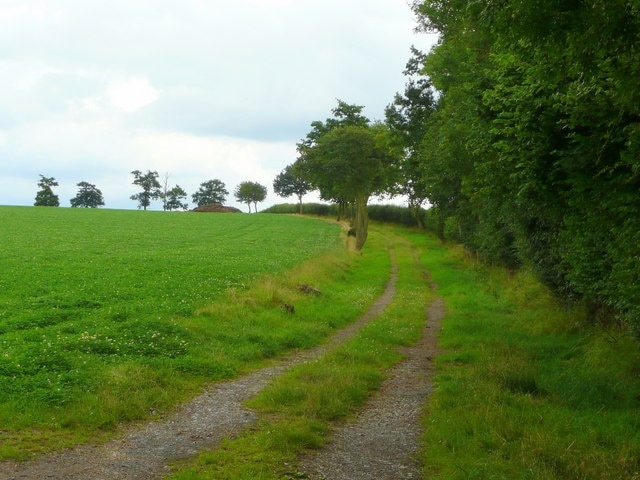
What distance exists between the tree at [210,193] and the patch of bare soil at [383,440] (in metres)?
177

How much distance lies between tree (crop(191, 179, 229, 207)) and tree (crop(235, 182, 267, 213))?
78.2ft

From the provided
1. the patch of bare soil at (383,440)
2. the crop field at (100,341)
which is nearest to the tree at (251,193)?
the crop field at (100,341)

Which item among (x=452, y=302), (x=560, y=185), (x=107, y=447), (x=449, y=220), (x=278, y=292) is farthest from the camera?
(x=449, y=220)

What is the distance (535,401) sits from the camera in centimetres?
1100

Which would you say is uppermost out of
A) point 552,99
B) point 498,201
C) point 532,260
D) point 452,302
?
point 552,99

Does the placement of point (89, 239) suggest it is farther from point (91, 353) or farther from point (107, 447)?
point (107, 447)

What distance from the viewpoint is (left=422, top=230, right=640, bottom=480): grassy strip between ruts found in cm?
785

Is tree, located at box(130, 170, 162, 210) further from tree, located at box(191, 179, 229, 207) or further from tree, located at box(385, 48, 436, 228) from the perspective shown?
tree, located at box(385, 48, 436, 228)

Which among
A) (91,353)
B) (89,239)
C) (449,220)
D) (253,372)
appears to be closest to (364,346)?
(253,372)

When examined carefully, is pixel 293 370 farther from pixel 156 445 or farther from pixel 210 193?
pixel 210 193

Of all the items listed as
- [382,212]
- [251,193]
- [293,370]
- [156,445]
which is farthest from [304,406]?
[251,193]

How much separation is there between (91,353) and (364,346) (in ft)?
23.7

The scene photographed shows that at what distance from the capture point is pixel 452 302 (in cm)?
2714

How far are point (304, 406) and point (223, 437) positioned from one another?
188 cm
